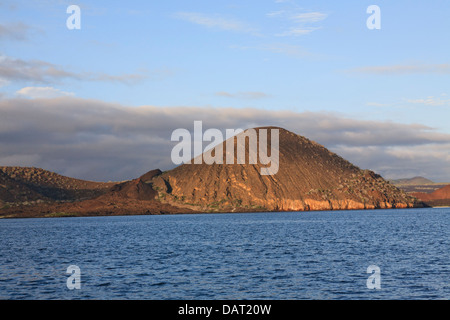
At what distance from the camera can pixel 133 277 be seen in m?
45.2

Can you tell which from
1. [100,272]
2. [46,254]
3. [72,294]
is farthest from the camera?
[46,254]

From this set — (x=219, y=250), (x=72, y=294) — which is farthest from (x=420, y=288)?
(x=219, y=250)

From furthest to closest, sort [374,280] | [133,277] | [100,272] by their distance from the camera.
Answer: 1. [100,272]
2. [133,277]
3. [374,280]

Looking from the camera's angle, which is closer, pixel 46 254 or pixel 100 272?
pixel 100 272

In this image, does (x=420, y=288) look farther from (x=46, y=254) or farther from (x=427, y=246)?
(x=46, y=254)

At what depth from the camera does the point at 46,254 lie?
69.3m

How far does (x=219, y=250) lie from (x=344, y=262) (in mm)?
22479

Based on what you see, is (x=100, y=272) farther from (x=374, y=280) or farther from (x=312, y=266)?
(x=374, y=280)
